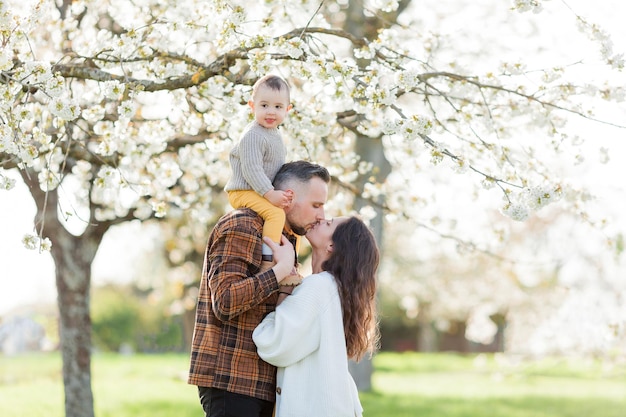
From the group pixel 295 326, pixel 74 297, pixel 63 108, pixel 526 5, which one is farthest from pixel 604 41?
pixel 74 297

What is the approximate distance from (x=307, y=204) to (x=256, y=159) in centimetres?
28

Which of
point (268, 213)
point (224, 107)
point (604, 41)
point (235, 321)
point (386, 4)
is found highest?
point (386, 4)

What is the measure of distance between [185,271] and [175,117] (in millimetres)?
11846

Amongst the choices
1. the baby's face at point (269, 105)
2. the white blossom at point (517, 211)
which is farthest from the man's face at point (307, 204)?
the white blossom at point (517, 211)

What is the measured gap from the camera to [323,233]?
11.8 feet

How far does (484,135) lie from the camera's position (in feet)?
18.2

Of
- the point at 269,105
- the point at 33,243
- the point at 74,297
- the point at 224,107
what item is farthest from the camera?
the point at 74,297

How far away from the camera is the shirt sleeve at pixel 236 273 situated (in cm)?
319

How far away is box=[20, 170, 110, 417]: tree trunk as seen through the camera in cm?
728

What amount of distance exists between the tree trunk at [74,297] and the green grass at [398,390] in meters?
1.62

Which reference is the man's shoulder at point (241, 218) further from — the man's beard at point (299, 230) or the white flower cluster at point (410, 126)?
the white flower cluster at point (410, 126)

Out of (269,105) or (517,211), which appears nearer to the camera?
(269,105)

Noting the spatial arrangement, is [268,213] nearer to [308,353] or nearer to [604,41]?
[308,353]

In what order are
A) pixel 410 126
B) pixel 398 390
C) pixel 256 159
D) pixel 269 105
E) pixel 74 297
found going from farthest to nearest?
1. pixel 398 390
2. pixel 74 297
3. pixel 410 126
4. pixel 269 105
5. pixel 256 159
